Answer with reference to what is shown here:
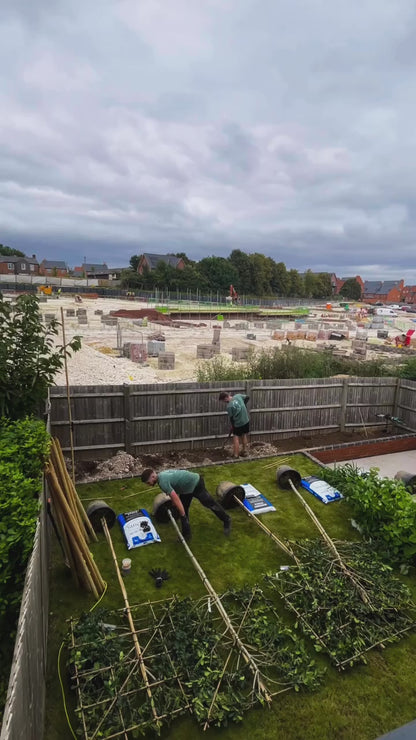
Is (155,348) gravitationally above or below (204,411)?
below

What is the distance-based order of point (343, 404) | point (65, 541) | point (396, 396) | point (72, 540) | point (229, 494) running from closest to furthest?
point (72, 540) < point (65, 541) < point (229, 494) < point (343, 404) < point (396, 396)

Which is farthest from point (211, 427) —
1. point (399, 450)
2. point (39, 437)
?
point (39, 437)

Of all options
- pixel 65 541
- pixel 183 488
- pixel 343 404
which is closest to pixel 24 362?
pixel 65 541

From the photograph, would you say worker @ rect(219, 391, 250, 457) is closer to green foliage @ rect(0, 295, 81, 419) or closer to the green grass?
the green grass

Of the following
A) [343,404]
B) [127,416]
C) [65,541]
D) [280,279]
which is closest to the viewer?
[65,541]

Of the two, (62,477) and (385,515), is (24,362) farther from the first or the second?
(385,515)

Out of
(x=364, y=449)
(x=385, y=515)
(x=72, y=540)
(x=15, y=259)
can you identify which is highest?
(x=15, y=259)

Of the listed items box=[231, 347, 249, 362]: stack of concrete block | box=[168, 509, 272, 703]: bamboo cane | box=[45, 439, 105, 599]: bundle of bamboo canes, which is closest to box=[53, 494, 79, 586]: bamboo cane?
box=[45, 439, 105, 599]: bundle of bamboo canes
